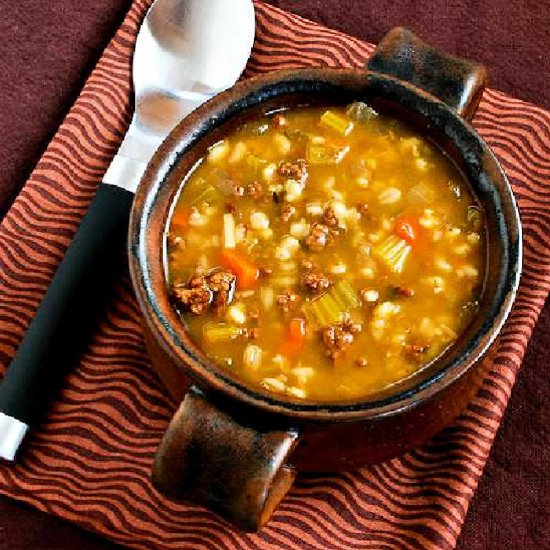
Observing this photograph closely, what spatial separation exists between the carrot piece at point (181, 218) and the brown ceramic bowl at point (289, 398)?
0.6 inches

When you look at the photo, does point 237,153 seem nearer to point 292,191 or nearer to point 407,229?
point 292,191

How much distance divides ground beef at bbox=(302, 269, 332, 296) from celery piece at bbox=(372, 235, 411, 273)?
10 centimetres

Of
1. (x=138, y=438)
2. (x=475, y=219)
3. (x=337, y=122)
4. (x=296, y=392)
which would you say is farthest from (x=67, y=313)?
(x=475, y=219)

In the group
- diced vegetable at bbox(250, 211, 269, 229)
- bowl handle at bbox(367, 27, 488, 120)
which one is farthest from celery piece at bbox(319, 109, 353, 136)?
diced vegetable at bbox(250, 211, 269, 229)

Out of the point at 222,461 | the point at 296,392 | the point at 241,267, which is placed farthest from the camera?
the point at 241,267

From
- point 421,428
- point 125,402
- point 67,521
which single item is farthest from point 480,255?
point 67,521

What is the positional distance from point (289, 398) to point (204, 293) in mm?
241

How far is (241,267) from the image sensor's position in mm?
1800

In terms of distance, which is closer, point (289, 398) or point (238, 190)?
point (289, 398)

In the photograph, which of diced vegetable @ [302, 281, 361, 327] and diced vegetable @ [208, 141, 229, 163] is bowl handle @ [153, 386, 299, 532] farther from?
diced vegetable @ [208, 141, 229, 163]

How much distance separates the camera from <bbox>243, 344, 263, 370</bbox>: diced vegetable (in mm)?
1725

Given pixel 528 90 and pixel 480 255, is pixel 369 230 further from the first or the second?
pixel 528 90

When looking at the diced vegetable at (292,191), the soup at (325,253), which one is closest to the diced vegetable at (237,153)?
the soup at (325,253)

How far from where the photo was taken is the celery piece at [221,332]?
5.73ft
